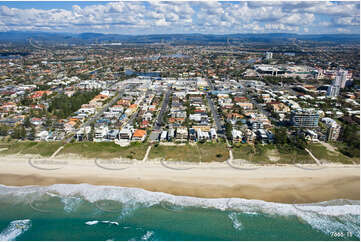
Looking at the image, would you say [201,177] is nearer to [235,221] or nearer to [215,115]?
[235,221]

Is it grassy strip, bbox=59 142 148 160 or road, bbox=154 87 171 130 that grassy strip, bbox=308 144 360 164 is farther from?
road, bbox=154 87 171 130

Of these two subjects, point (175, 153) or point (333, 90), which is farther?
point (333, 90)

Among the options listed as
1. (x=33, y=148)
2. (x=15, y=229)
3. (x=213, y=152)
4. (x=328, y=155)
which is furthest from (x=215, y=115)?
(x=15, y=229)

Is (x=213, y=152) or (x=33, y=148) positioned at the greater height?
(x=213, y=152)

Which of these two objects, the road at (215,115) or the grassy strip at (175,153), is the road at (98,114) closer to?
the grassy strip at (175,153)

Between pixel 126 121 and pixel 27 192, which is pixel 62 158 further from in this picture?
pixel 126 121

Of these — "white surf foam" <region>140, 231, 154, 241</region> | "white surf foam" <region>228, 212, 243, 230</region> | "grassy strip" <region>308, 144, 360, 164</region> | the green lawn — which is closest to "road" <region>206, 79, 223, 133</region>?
"grassy strip" <region>308, 144, 360, 164</region>

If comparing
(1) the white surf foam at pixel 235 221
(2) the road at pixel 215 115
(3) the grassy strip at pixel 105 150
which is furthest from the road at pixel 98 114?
(1) the white surf foam at pixel 235 221
